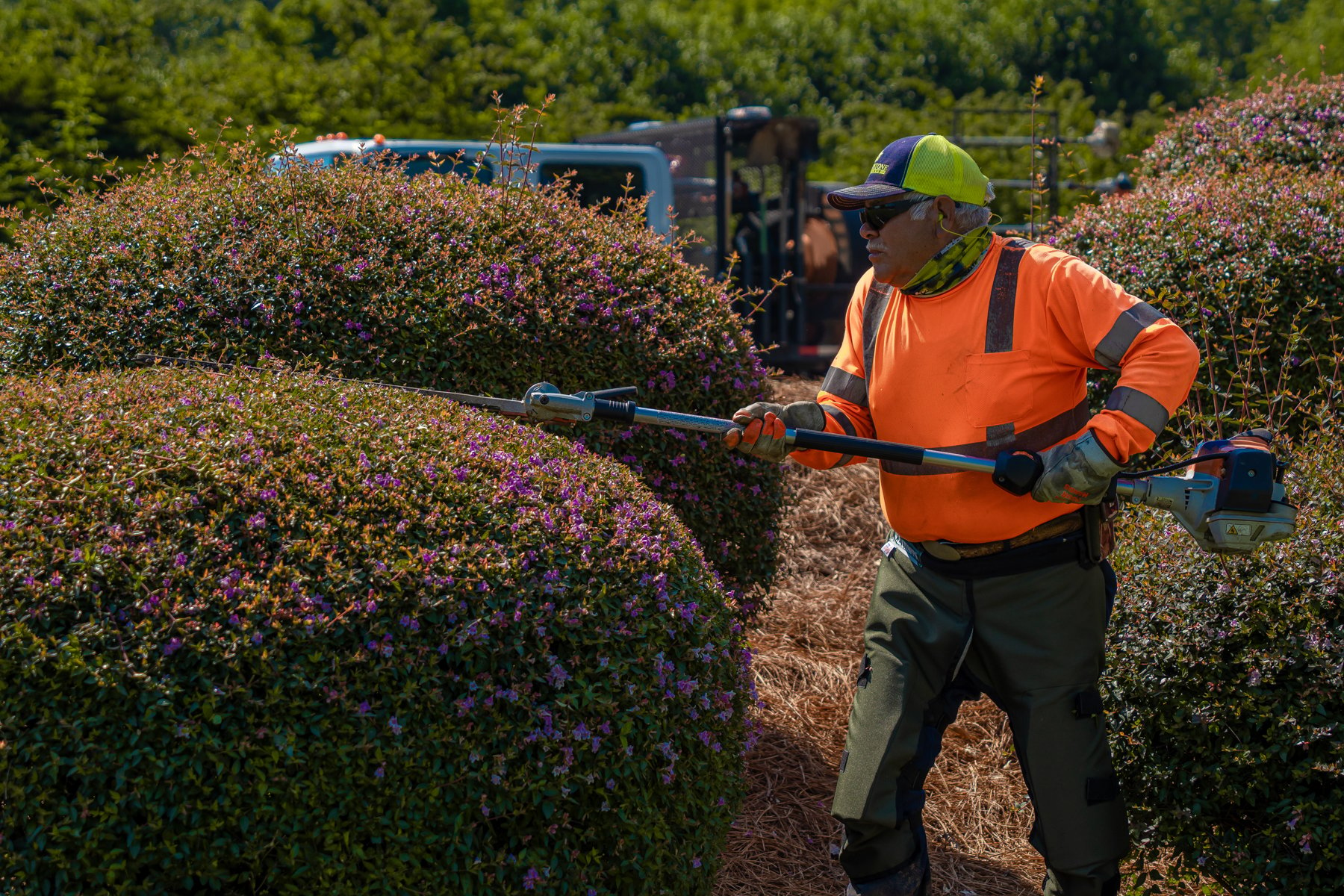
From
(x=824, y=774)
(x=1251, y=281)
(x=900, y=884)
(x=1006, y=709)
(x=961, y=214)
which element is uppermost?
(x=961, y=214)

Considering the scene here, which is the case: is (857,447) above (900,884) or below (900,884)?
above

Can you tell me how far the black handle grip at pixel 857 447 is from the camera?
2.96 meters

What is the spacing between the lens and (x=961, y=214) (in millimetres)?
3260

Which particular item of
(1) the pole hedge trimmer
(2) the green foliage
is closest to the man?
(1) the pole hedge trimmer

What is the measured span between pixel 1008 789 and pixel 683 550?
2156 mm

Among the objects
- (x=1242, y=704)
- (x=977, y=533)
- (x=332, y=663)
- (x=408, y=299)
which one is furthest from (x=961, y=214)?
(x=332, y=663)

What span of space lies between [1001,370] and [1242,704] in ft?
3.47

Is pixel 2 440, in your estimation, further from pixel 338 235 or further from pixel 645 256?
pixel 645 256

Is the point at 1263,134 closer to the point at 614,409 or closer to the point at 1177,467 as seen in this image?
the point at 1177,467

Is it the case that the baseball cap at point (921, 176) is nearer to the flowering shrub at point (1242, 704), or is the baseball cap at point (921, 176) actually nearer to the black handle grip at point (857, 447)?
the black handle grip at point (857, 447)

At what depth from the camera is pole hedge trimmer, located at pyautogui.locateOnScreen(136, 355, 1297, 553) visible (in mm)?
2834

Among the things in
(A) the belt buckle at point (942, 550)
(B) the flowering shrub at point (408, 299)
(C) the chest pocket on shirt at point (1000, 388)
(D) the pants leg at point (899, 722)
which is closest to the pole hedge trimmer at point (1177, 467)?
(C) the chest pocket on shirt at point (1000, 388)

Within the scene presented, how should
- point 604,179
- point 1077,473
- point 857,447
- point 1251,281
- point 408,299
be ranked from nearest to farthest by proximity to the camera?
point 1077,473
point 857,447
point 408,299
point 1251,281
point 604,179

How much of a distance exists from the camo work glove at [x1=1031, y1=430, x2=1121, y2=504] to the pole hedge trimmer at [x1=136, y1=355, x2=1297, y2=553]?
4cm
